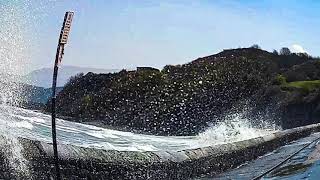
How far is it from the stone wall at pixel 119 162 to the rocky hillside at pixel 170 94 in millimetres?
41030

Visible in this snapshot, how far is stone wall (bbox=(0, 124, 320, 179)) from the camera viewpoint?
7.16 meters

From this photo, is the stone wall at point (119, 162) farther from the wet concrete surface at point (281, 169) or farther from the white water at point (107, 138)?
the white water at point (107, 138)

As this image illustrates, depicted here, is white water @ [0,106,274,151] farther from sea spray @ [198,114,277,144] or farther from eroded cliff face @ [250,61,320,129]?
eroded cliff face @ [250,61,320,129]

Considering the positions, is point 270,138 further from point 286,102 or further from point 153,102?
point 286,102

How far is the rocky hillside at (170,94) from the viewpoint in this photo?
6312 centimetres

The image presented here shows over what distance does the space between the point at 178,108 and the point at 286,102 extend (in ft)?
52.7

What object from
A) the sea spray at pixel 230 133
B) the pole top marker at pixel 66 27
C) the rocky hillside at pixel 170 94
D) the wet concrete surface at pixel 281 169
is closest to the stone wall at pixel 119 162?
the wet concrete surface at pixel 281 169

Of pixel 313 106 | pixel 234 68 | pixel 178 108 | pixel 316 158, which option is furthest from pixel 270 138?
pixel 234 68

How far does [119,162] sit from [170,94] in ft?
194

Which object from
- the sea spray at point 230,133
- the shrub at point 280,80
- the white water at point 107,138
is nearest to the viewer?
the white water at point 107,138

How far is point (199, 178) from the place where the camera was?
10711 millimetres

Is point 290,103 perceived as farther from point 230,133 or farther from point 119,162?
point 119,162

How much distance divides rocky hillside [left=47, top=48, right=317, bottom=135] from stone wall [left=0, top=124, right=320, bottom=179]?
4103 centimetres

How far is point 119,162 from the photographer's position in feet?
28.4
